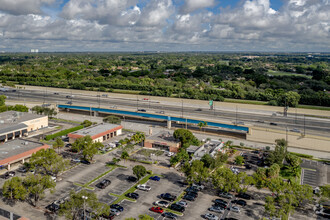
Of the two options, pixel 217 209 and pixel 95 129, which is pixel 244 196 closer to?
pixel 217 209

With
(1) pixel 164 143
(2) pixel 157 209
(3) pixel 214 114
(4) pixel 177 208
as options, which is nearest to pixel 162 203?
(2) pixel 157 209

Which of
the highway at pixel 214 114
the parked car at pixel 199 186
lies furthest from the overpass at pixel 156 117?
the parked car at pixel 199 186

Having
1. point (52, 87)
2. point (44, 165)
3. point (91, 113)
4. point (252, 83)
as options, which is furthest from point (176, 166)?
point (52, 87)

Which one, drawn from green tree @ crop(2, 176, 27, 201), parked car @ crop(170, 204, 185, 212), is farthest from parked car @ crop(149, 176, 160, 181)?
green tree @ crop(2, 176, 27, 201)

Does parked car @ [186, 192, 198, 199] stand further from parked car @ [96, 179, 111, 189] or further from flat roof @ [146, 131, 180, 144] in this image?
flat roof @ [146, 131, 180, 144]

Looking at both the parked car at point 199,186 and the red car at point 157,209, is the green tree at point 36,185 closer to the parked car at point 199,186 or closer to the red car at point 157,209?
the red car at point 157,209

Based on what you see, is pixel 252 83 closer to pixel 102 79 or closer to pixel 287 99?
pixel 287 99
